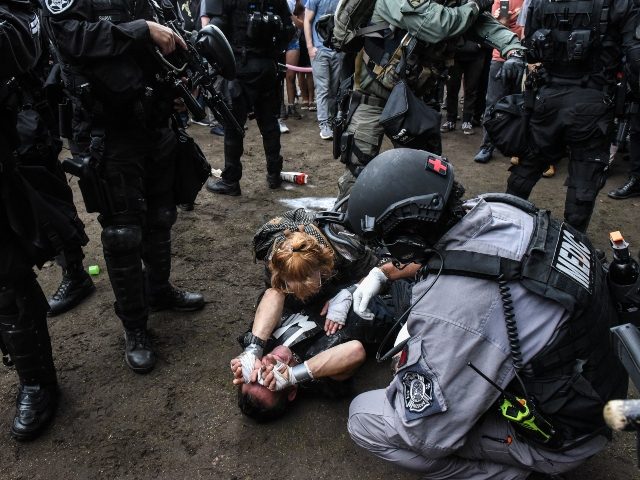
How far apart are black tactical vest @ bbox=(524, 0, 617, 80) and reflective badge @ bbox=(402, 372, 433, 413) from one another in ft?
9.17

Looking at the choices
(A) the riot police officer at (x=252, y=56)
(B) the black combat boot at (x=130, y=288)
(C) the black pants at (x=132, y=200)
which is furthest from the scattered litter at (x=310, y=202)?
(B) the black combat boot at (x=130, y=288)

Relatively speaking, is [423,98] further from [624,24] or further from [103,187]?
[103,187]

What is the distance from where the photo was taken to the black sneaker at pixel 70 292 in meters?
3.32

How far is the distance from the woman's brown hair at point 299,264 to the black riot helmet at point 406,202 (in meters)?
0.80

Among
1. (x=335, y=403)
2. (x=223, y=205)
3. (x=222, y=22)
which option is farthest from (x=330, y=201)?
(x=335, y=403)

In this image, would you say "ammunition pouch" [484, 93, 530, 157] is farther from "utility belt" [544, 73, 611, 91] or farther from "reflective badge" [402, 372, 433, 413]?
"reflective badge" [402, 372, 433, 413]

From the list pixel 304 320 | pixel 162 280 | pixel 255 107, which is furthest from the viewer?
pixel 255 107

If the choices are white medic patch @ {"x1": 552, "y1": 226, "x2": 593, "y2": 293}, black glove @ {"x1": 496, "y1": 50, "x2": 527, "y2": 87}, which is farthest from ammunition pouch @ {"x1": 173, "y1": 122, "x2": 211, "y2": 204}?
black glove @ {"x1": 496, "y1": 50, "x2": 527, "y2": 87}

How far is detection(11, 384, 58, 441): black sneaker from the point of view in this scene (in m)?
2.41

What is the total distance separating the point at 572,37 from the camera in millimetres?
3434

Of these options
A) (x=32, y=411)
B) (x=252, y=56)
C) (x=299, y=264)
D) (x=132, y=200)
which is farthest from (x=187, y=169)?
(x=252, y=56)

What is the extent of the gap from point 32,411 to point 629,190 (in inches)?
201

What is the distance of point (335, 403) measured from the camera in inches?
104

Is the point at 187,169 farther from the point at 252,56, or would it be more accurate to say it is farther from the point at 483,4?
the point at 483,4
